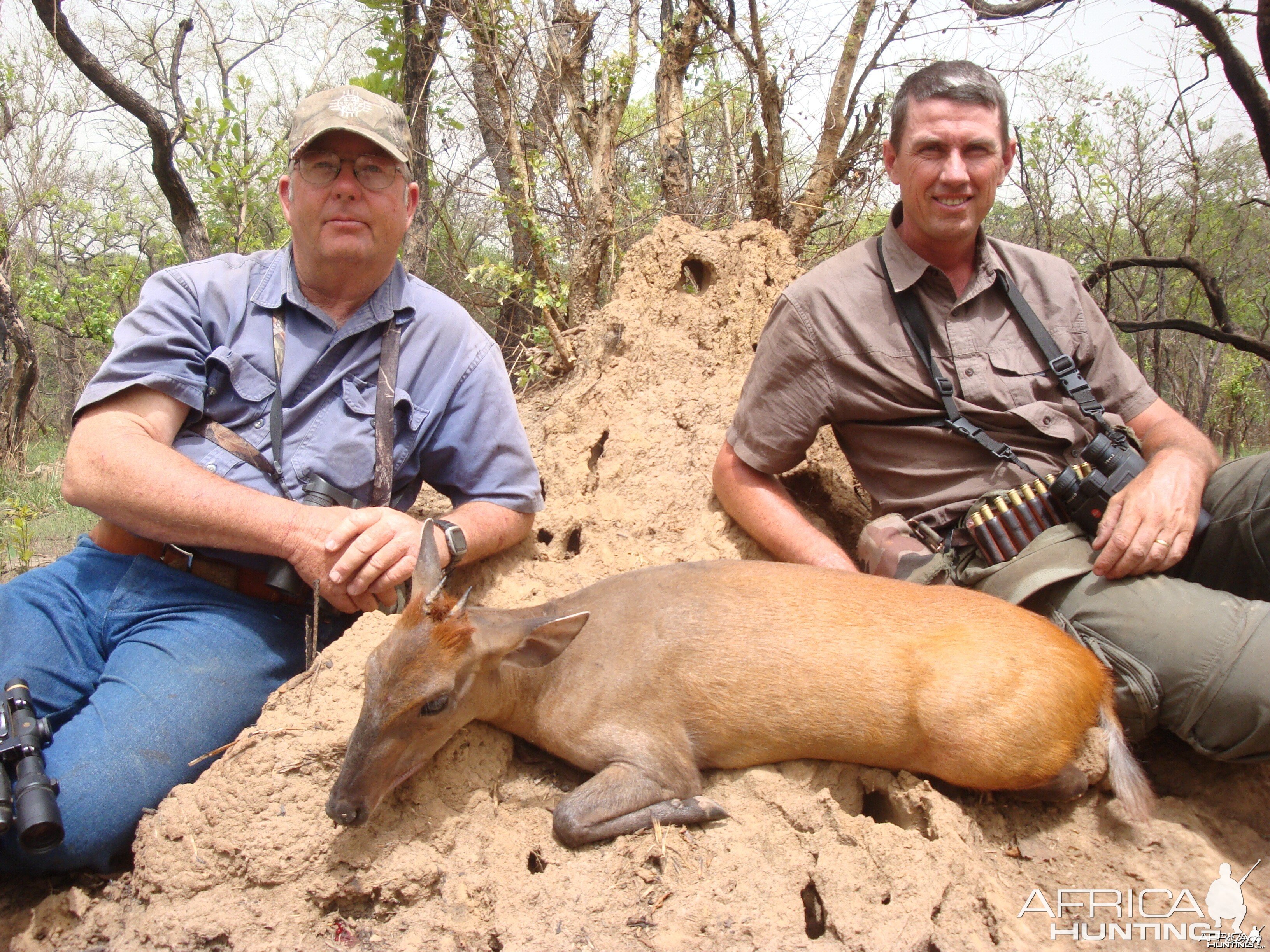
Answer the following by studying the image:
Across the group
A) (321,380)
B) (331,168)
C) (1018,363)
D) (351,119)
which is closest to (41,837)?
(321,380)

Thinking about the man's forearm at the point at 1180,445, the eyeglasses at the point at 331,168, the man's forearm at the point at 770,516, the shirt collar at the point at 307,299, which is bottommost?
the man's forearm at the point at 770,516

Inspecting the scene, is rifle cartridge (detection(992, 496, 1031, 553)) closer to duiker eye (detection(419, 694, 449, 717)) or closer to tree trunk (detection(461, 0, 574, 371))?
duiker eye (detection(419, 694, 449, 717))

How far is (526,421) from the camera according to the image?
666 centimetres

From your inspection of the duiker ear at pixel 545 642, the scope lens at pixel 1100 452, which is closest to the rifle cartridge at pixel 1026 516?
the scope lens at pixel 1100 452

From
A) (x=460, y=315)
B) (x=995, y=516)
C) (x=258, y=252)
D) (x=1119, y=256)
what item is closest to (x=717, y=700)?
(x=995, y=516)

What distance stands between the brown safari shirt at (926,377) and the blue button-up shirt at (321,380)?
4.59 ft

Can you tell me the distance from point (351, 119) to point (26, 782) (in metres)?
3.06

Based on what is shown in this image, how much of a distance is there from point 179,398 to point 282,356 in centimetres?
49

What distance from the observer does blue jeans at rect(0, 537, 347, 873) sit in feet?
10.8

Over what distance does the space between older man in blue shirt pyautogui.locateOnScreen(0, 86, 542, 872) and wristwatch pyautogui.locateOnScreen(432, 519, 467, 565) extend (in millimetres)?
11

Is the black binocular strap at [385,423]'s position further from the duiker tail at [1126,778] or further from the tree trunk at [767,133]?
the tree trunk at [767,133]

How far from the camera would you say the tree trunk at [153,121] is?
9805 millimetres

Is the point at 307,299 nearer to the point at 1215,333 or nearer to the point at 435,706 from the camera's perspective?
the point at 435,706

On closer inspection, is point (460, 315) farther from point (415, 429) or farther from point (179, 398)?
point (179, 398)
